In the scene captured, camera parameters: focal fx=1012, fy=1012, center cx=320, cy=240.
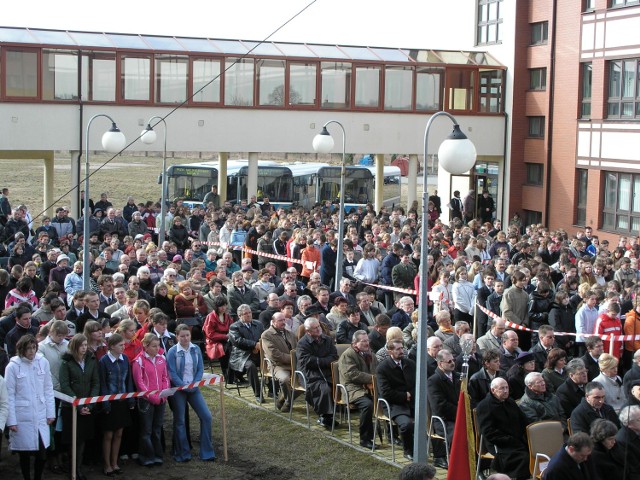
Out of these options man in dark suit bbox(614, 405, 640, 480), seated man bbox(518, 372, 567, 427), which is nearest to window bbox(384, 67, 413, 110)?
seated man bbox(518, 372, 567, 427)

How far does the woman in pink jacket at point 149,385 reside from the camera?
10.9 meters

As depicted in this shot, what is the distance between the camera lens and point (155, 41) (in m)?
32.2

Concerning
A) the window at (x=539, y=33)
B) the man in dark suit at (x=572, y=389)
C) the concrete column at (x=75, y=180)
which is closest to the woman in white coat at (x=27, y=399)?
the man in dark suit at (x=572, y=389)

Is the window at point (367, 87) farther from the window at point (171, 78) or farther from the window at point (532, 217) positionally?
the window at point (532, 217)

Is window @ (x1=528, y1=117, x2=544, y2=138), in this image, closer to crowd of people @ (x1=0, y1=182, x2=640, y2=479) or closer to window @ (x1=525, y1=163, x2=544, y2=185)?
window @ (x1=525, y1=163, x2=544, y2=185)

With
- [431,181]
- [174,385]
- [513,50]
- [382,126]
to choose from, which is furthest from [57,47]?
[431,181]

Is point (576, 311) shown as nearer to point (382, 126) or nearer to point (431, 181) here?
point (382, 126)

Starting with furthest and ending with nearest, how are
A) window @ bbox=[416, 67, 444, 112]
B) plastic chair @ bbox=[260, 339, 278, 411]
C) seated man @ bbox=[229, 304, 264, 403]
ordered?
window @ bbox=[416, 67, 444, 112] < seated man @ bbox=[229, 304, 264, 403] < plastic chair @ bbox=[260, 339, 278, 411]

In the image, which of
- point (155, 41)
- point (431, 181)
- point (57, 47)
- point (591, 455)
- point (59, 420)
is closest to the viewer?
point (591, 455)

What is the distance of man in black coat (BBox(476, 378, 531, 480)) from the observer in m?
10.4

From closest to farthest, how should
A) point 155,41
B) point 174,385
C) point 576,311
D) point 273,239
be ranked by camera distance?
1. point 174,385
2. point 576,311
3. point 273,239
4. point 155,41

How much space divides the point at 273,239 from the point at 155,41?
12.9 meters

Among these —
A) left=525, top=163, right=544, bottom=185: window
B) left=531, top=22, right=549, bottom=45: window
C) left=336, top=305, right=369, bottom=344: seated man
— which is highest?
left=531, top=22, right=549, bottom=45: window

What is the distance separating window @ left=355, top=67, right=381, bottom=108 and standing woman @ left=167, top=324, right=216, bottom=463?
2323 centimetres
